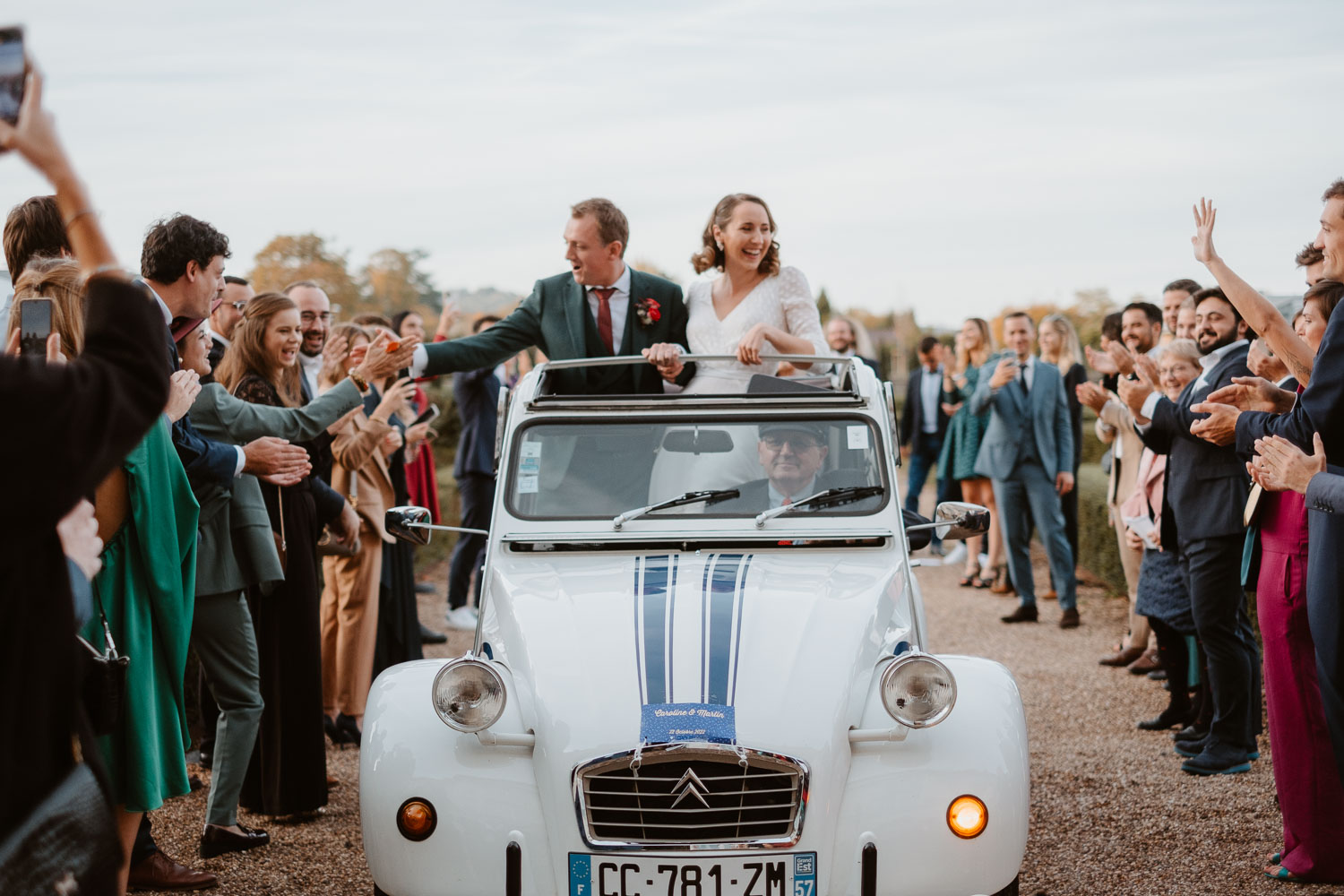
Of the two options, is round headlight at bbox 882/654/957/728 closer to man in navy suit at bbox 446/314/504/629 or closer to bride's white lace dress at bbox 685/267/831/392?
bride's white lace dress at bbox 685/267/831/392

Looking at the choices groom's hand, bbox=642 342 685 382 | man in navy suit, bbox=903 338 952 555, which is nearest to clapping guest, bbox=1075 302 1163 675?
groom's hand, bbox=642 342 685 382

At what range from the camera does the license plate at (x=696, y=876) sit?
341 centimetres

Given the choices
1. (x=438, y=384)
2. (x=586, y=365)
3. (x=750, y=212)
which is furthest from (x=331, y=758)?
(x=438, y=384)

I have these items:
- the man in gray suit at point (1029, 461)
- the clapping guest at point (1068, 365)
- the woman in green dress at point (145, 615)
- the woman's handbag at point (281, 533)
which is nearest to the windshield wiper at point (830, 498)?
the woman in green dress at point (145, 615)

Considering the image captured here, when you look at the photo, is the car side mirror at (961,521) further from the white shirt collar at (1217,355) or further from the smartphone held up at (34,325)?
the smartphone held up at (34,325)

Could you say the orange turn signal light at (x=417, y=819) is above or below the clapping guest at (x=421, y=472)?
below

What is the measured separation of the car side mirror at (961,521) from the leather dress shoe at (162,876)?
131 inches

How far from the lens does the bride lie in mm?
5750

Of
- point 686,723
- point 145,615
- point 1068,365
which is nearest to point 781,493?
point 686,723

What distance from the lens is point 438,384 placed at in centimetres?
1938

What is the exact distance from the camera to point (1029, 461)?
36.1ft

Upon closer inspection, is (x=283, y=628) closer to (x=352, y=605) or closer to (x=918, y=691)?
(x=352, y=605)

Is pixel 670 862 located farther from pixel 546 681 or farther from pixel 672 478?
pixel 672 478

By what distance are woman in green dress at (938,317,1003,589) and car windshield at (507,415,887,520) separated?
747 centimetres
